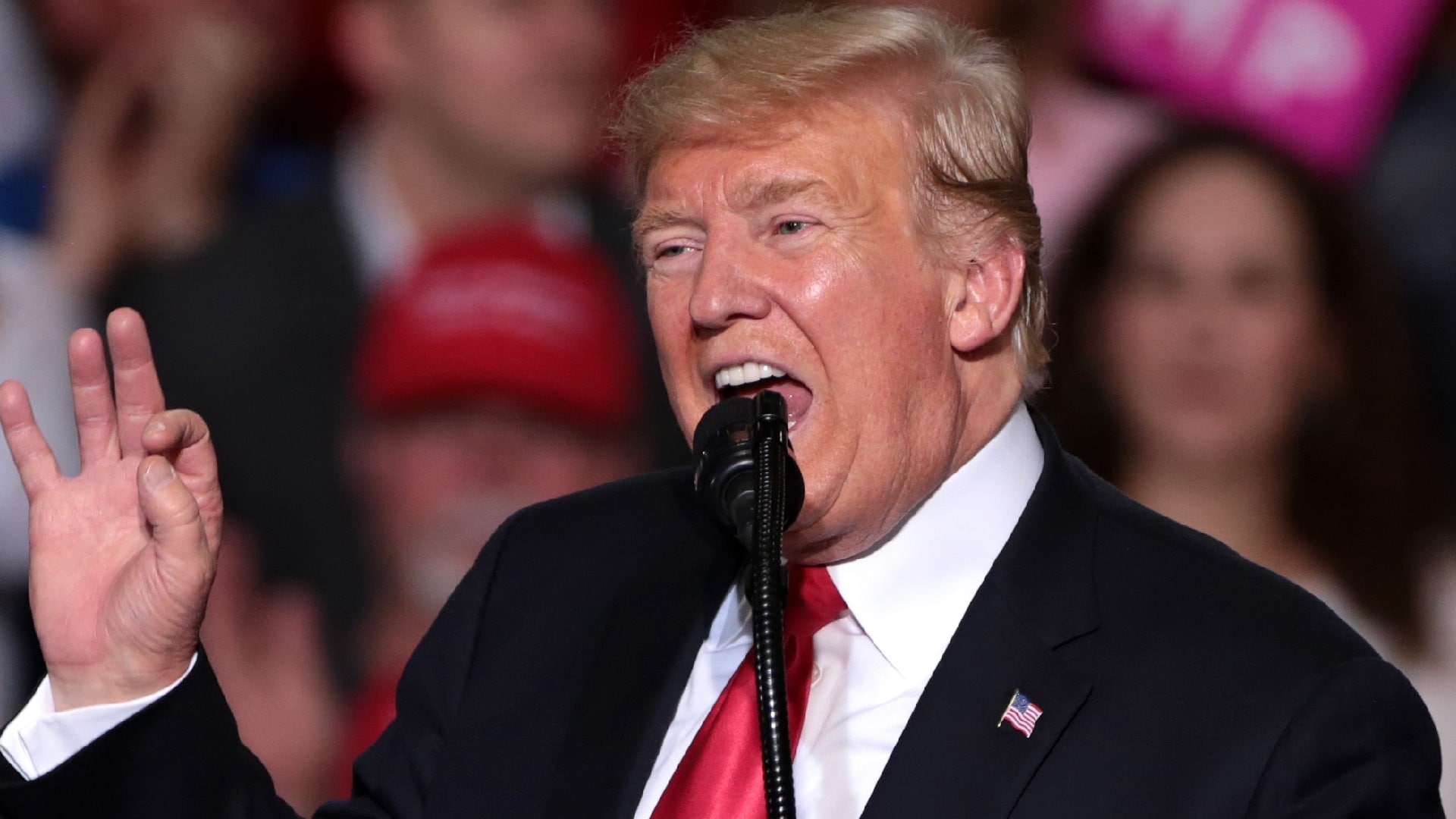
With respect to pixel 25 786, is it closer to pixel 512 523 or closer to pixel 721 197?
pixel 512 523

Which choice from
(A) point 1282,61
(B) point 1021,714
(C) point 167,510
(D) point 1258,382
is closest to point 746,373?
(B) point 1021,714

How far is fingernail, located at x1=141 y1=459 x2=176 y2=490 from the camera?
150cm

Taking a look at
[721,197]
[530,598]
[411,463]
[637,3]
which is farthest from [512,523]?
[637,3]

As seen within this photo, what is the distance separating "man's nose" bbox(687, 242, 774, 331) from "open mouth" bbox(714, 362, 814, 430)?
49 mm

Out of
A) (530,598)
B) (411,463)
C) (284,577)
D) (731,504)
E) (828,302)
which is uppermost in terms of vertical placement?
(828,302)

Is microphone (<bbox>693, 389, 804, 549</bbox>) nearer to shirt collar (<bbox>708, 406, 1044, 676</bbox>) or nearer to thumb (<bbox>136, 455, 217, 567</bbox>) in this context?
shirt collar (<bbox>708, 406, 1044, 676</bbox>)

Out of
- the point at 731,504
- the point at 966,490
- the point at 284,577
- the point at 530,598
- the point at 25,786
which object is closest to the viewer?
the point at 731,504

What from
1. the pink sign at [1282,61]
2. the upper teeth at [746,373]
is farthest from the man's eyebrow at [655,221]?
the pink sign at [1282,61]

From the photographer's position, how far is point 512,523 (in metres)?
1.92

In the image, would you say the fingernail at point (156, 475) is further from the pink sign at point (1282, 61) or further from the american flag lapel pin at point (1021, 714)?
the pink sign at point (1282, 61)

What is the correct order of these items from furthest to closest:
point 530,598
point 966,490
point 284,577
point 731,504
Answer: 1. point 284,577
2. point 530,598
3. point 966,490
4. point 731,504

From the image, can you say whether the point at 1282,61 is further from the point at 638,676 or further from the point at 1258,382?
the point at 638,676

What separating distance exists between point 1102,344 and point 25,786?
2439 millimetres

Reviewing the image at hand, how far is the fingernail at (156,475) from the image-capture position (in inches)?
59.2
